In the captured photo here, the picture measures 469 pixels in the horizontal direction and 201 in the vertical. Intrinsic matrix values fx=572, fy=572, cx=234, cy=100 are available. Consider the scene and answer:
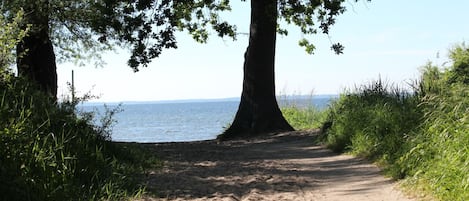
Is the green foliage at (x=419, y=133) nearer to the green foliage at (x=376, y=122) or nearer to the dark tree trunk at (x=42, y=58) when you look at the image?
the green foliage at (x=376, y=122)

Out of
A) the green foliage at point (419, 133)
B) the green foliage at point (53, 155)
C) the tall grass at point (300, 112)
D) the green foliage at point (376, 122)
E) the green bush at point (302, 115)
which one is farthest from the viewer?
the tall grass at point (300, 112)

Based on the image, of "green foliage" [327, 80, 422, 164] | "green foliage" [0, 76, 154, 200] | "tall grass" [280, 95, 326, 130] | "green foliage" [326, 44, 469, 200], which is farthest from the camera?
"tall grass" [280, 95, 326, 130]

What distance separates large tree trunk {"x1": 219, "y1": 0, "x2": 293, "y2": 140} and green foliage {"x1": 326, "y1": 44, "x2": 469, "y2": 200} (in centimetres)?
466

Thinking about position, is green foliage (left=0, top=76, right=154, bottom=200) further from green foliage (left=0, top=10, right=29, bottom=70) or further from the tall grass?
the tall grass

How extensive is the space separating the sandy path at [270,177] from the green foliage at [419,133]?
34 centimetres

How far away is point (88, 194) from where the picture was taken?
6.01 m

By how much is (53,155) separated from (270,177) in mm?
3399

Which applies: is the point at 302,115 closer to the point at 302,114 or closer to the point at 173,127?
the point at 302,114

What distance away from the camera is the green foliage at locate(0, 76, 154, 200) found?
5359mm

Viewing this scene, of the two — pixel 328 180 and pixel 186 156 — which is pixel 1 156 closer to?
pixel 328 180

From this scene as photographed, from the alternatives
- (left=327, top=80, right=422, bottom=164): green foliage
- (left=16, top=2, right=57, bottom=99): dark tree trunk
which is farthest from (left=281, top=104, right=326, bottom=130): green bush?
(left=16, top=2, right=57, bottom=99): dark tree trunk

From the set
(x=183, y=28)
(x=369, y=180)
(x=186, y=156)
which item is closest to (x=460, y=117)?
(x=369, y=180)

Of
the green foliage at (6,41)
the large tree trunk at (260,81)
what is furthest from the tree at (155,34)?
the green foliage at (6,41)

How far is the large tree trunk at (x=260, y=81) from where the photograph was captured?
17500 millimetres
